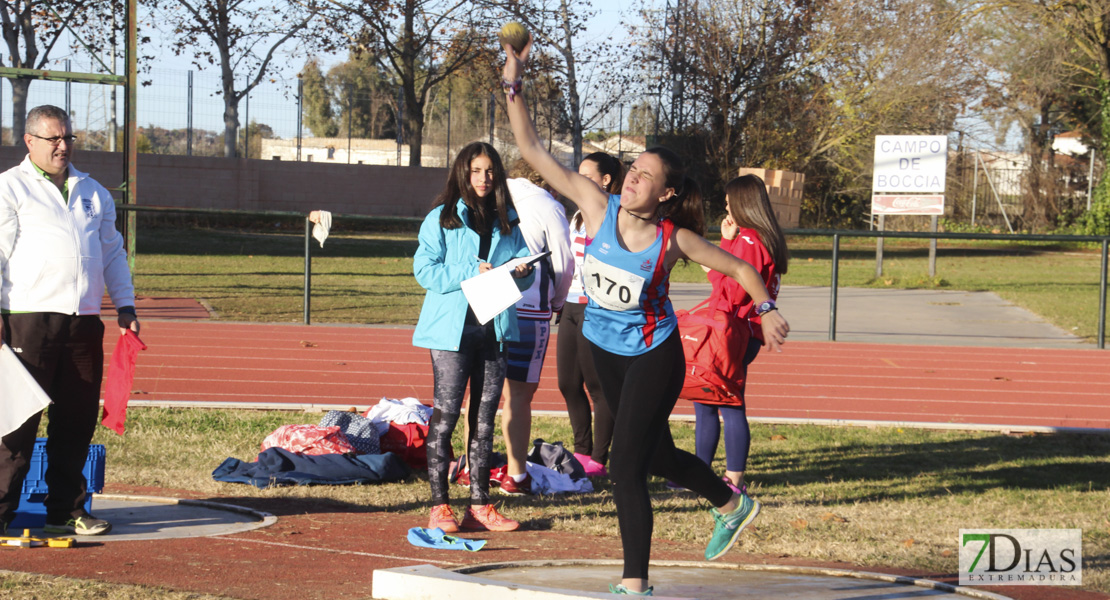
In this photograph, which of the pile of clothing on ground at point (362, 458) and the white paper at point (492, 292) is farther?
the pile of clothing on ground at point (362, 458)

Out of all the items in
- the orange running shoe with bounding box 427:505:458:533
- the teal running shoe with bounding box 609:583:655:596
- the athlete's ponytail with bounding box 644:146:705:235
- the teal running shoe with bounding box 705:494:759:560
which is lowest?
the orange running shoe with bounding box 427:505:458:533

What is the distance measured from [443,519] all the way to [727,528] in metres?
1.49

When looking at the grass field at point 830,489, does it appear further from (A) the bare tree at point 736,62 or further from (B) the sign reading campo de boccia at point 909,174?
(A) the bare tree at point 736,62

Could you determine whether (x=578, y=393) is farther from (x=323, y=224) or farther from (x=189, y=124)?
(x=189, y=124)

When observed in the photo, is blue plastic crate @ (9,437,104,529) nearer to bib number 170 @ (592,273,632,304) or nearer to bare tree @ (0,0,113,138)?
bib number 170 @ (592,273,632,304)

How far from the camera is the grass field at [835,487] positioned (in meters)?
5.53

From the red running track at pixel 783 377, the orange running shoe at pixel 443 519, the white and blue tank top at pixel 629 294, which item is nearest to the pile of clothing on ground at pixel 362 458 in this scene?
the orange running shoe at pixel 443 519

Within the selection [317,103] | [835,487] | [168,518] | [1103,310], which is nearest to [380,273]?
[1103,310]

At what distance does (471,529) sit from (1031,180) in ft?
119

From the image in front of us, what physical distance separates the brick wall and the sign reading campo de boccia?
17.5 metres

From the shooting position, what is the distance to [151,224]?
89.2 ft

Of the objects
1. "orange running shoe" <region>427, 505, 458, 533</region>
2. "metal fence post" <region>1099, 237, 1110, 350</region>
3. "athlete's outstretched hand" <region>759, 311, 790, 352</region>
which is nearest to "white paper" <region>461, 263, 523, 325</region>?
"orange running shoe" <region>427, 505, 458, 533</region>

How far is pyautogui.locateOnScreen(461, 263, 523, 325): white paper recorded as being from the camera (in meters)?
4.87

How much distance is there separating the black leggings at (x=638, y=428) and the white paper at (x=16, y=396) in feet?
8.03
